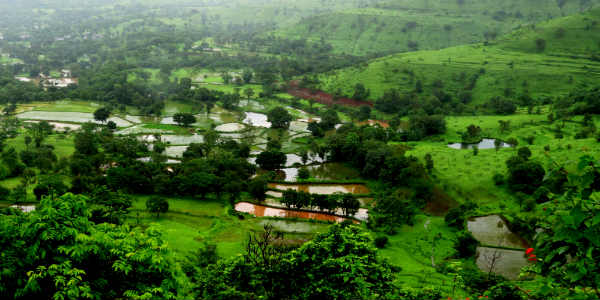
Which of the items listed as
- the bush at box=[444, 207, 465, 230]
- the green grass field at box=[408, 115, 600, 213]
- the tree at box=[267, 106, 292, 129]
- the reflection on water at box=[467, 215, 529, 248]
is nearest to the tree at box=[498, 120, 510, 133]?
the green grass field at box=[408, 115, 600, 213]

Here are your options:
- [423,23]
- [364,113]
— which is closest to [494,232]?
[364,113]

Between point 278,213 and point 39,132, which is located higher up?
point 39,132

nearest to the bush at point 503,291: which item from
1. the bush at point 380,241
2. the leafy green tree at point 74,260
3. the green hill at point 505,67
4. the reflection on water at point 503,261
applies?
the leafy green tree at point 74,260

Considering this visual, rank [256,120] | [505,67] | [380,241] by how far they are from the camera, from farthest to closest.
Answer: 1. [505,67]
2. [256,120]
3. [380,241]

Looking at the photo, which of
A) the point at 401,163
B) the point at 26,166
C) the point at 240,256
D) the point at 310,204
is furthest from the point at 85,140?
the point at 240,256

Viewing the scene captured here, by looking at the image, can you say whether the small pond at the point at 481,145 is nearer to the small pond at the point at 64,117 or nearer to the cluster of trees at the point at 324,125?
the cluster of trees at the point at 324,125

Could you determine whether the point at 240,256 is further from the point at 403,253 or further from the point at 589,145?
the point at 589,145

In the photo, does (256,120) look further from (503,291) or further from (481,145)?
(503,291)

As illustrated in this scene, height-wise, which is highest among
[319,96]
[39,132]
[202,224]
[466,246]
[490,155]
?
[319,96]
